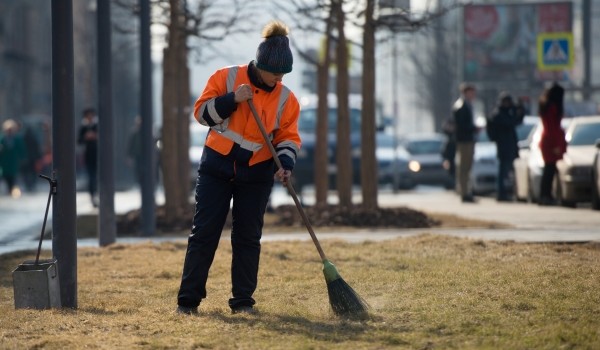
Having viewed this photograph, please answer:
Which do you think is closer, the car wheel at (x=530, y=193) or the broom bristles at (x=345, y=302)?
the broom bristles at (x=345, y=302)

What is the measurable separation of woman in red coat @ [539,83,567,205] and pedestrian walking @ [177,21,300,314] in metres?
12.4

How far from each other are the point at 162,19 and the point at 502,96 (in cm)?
576

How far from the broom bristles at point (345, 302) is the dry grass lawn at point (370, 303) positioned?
0.08 meters

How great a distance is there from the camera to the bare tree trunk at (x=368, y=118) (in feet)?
58.9

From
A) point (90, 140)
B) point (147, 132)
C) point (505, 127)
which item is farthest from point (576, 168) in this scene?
point (90, 140)

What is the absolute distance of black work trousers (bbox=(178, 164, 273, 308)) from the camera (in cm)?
868

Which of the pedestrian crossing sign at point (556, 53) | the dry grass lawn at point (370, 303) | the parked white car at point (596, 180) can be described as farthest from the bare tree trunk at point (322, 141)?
the pedestrian crossing sign at point (556, 53)

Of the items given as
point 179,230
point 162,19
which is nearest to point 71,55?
point 179,230

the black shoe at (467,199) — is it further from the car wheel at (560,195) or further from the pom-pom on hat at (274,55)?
the pom-pom on hat at (274,55)

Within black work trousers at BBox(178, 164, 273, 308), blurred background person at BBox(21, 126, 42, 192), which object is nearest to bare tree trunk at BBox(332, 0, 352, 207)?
black work trousers at BBox(178, 164, 273, 308)

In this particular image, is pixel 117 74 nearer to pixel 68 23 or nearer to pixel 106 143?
pixel 106 143

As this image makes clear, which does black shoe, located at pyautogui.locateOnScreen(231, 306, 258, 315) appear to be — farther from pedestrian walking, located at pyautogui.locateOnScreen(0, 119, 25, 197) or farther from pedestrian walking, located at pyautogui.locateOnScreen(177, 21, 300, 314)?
pedestrian walking, located at pyautogui.locateOnScreen(0, 119, 25, 197)

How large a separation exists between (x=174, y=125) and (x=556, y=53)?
1547cm

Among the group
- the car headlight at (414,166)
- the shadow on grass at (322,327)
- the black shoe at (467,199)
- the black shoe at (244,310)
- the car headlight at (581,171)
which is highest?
the car headlight at (581,171)
